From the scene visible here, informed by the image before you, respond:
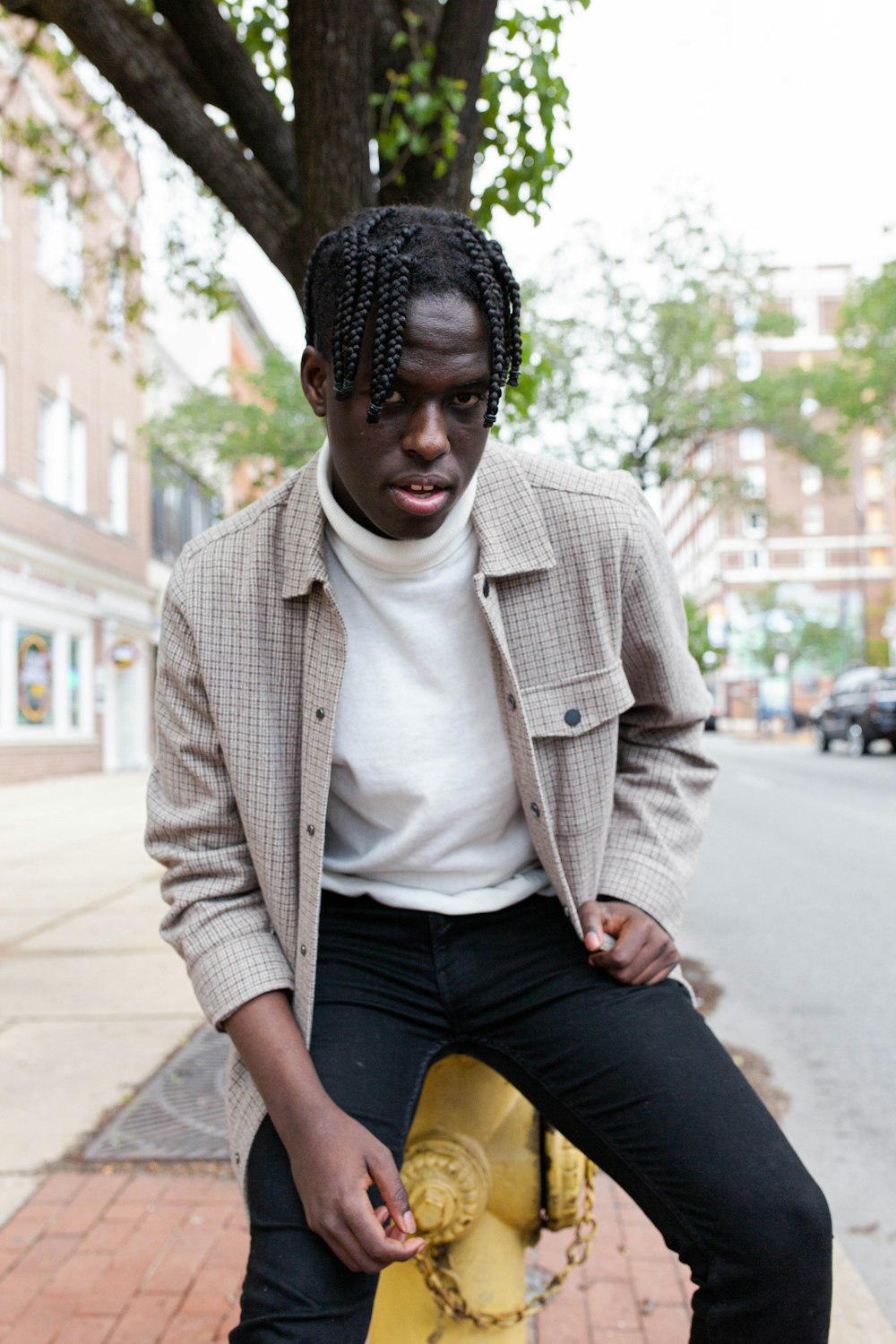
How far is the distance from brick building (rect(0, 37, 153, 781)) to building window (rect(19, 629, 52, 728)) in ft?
0.11

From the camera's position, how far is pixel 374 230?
5.87 ft

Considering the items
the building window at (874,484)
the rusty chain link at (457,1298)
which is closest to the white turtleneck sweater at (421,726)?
the rusty chain link at (457,1298)

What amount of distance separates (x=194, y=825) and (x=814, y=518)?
69.1 m

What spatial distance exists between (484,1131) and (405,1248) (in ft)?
1.62

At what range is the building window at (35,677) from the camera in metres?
20.5

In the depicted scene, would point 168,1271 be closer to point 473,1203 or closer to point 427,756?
point 473,1203

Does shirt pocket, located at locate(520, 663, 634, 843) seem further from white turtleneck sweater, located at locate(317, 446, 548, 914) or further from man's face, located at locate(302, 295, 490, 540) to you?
man's face, located at locate(302, 295, 490, 540)

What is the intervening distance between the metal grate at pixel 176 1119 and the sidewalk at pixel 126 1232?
78 millimetres

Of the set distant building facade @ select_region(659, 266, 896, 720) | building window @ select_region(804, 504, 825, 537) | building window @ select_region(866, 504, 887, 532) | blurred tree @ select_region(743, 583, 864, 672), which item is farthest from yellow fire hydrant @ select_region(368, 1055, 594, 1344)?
building window @ select_region(804, 504, 825, 537)

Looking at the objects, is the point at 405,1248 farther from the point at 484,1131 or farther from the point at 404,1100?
the point at 484,1131

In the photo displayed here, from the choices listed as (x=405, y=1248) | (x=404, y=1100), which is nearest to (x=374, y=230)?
(x=404, y=1100)

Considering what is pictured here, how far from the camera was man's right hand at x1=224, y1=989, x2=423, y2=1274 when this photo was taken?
1.54 metres

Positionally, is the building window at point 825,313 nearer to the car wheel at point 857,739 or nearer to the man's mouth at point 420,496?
the car wheel at point 857,739

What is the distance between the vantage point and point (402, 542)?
6.08ft
